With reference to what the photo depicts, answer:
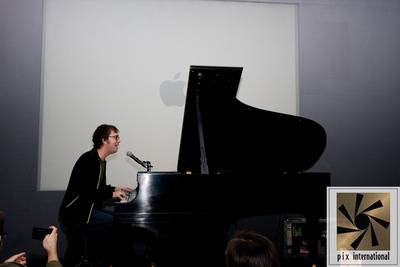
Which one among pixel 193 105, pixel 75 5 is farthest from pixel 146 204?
pixel 75 5

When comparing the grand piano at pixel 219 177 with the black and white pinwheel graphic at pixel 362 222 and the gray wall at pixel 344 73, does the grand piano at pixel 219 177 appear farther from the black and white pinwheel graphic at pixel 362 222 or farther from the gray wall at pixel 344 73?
the gray wall at pixel 344 73

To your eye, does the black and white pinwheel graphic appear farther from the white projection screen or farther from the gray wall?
the white projection screen

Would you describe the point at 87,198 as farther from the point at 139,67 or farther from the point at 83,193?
the point at 139,67

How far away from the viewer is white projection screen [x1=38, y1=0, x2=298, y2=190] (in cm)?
370

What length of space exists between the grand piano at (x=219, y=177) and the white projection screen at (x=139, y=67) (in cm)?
115

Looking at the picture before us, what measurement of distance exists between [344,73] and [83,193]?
3.35 m

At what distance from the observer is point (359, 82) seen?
13.5 feet

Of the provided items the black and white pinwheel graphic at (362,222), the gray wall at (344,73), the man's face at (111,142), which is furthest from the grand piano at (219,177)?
the gray wall at (344,73)

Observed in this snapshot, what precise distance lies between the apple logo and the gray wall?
1.41m

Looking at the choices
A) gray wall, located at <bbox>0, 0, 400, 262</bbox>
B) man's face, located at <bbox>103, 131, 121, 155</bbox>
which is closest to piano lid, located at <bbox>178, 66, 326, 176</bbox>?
man's face, located at <bbox>103, 131, 121, 155</bbox>

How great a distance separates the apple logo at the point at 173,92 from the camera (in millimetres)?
3840

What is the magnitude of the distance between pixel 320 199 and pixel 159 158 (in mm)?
1910

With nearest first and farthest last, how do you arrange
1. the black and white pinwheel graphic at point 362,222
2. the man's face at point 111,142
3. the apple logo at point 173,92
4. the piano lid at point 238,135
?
the black and white pinwheel graphic at point 362,222 < the piano lid at point 238,135 < the man's face at point 111,142 < the apple logo at point 173,92

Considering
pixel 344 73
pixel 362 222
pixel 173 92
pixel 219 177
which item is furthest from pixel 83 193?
pixel 344 73
